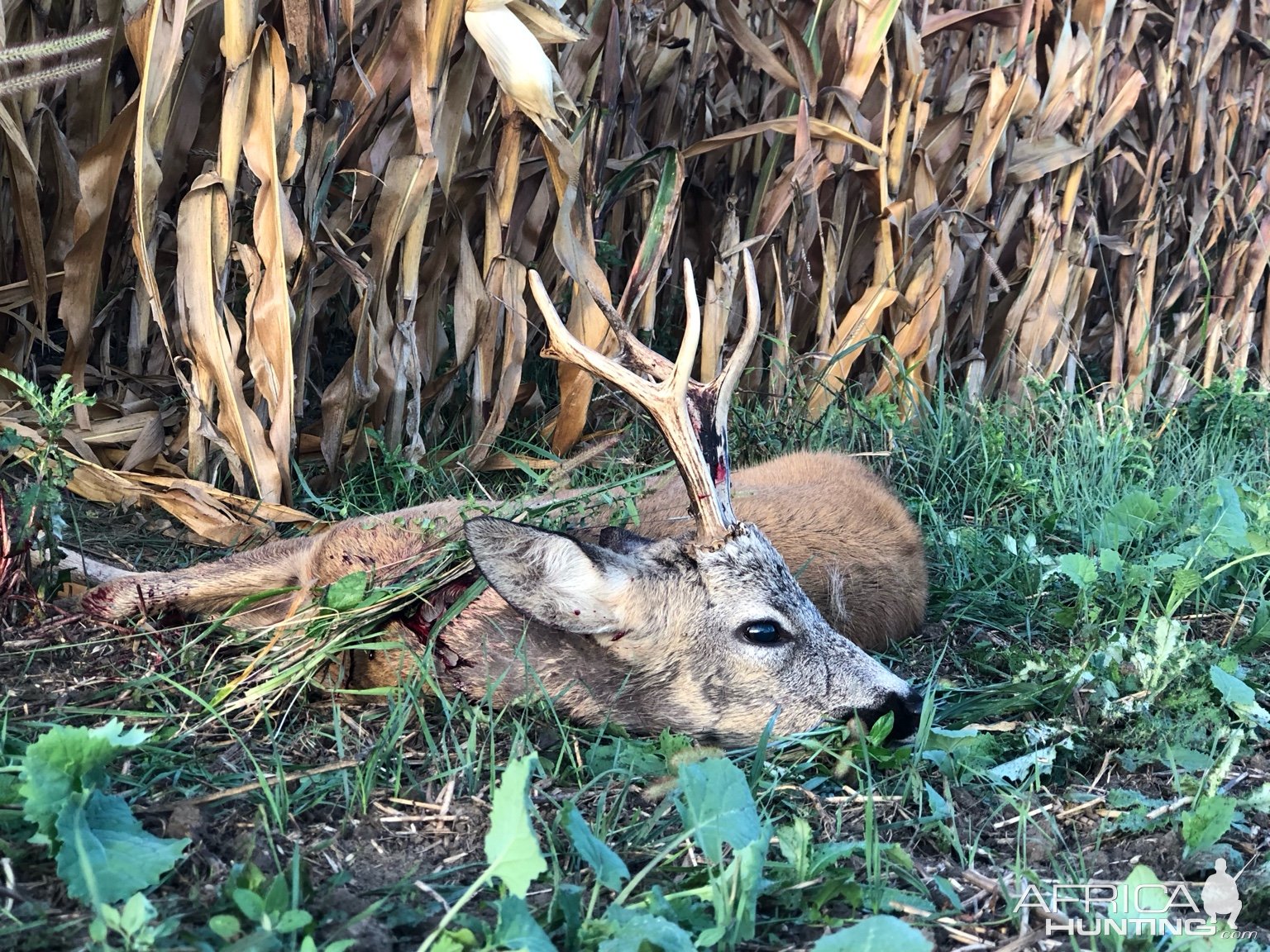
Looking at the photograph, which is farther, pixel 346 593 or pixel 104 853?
pixel 346 593

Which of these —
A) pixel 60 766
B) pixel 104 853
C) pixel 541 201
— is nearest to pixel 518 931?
pixel 104 853

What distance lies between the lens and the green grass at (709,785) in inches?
73.9

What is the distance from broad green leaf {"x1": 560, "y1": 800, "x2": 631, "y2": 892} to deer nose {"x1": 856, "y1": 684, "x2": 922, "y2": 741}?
0.99m

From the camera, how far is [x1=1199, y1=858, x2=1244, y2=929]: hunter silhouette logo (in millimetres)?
2127

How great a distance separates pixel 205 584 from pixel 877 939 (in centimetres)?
207

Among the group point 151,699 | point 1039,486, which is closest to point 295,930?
point 151,699

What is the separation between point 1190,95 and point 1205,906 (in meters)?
5.17

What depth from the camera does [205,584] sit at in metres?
3.16

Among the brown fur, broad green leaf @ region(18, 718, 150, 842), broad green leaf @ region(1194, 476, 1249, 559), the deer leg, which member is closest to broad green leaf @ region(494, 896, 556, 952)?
broad green leaf @ region(18, 718, 150, 842)

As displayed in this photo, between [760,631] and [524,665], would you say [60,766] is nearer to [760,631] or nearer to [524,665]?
[524,665]

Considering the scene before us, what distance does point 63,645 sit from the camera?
2.72 m

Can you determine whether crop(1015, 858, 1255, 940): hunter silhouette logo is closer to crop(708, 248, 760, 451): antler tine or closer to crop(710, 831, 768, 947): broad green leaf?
crop(710, 831, 768, 947): broad green leaf

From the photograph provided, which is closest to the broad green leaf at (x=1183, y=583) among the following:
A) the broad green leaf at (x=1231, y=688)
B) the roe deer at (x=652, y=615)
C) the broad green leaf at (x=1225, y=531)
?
the broad green leaf at (x=1225, y=531)

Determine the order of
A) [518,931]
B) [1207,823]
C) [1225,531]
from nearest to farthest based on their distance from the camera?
[518,931]
[1207,823]
[1225,531]
